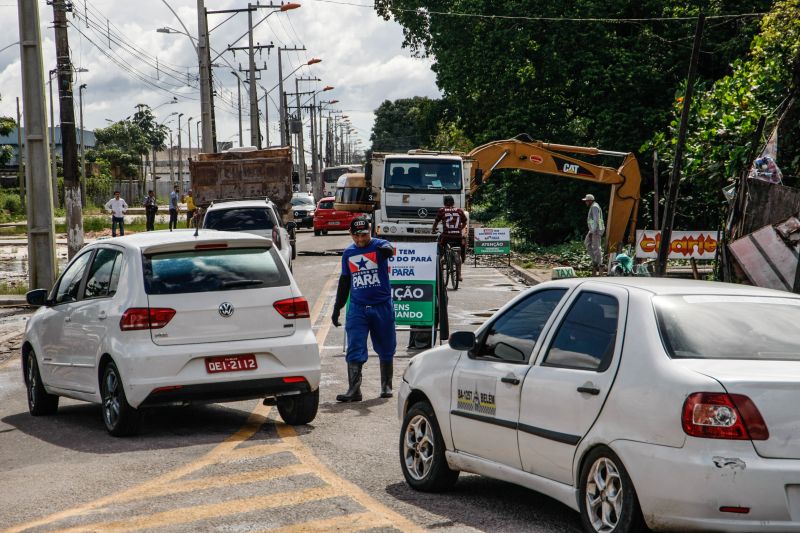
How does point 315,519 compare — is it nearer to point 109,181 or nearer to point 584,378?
point 584,378

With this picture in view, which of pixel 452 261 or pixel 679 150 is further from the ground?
pixel 679 150

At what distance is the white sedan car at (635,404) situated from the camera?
5129 mm

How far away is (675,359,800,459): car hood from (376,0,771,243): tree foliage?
1192 inches

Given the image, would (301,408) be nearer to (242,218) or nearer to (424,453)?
(424,453)

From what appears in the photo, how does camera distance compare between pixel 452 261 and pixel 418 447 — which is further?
pixel 452 261

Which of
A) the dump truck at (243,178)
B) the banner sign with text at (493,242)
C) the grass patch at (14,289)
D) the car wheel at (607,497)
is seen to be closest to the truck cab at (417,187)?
the banner sign with text at (493,242)

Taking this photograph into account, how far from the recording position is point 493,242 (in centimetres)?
3150

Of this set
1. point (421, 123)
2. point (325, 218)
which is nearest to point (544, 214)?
point (325, 218)

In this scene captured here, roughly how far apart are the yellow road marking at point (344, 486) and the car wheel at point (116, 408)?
1218mm

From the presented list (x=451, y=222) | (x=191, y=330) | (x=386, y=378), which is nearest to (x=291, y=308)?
(x=191, y=330)

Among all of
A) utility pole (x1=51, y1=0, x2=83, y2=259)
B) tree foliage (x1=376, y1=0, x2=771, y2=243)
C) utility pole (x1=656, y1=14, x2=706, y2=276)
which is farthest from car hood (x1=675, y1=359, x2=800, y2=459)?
tree foliage (x1=376, y1=0, x2=771, y2=243)

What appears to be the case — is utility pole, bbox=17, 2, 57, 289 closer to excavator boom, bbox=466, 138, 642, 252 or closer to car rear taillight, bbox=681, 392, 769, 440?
excavator boom, bbox=466, 138, 642, 252

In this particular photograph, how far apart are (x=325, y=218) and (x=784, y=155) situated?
98.8 feet

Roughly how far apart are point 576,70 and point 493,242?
860 cm
